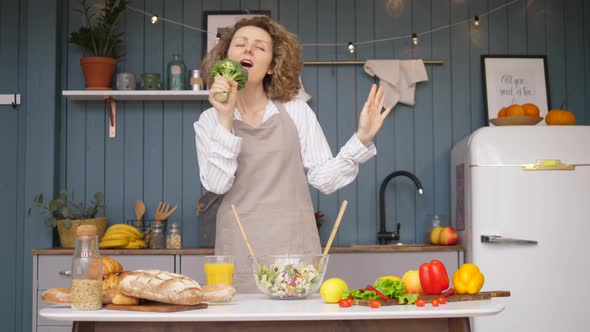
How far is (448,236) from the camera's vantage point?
174 inches

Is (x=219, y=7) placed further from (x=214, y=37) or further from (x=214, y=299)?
(x=214, y=299)

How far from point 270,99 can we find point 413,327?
1.13 meters

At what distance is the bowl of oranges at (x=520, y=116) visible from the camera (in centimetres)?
445

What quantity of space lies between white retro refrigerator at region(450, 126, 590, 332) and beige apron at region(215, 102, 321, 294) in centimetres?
181

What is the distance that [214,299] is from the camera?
198 cm

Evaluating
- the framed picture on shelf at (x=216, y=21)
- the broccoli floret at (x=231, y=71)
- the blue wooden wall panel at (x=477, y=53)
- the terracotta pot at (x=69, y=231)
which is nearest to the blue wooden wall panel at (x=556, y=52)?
the blue wooden wall panel at (x=477, y=53)

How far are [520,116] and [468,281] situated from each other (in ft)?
8.52

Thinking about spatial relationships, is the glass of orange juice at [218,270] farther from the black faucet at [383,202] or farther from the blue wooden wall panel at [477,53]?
the blue wooden wall panel at [477,53]

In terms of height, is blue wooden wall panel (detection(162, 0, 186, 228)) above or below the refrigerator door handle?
above

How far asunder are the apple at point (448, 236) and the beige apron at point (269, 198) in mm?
1888

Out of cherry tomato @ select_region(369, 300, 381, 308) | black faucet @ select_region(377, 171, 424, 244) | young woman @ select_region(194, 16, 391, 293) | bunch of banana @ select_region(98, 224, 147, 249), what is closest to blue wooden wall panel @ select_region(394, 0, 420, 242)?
black faucet @ select_region(377, 171, 424, 244)

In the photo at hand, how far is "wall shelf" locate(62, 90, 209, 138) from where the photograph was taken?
452cm

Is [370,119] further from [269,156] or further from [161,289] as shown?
[161,289]

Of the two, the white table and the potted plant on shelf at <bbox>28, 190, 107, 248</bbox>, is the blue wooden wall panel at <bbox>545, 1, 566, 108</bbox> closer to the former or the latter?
the potted plant on shelf at <bbox>28, 190, 107, 248</bbox>
